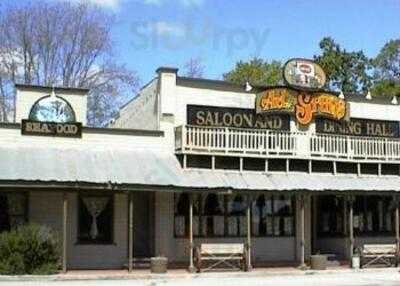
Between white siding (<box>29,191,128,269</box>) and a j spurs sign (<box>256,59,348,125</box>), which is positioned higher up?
a j spurs sign (<box>256,59,348,125</box>)

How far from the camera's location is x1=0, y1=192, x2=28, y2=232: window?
24.3 meters

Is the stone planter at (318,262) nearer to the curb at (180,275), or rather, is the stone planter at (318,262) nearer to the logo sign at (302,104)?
the curb at (180,275)

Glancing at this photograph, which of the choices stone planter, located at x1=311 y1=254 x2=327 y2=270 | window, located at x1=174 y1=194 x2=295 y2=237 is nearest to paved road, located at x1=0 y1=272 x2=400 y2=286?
stone planter, located at x1=311 y1=254 x2=327 y2=270

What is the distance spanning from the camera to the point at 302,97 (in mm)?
29156

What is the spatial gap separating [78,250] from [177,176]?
407 cm

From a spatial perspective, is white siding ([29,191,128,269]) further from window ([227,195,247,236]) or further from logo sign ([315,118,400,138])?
logo sign ([315,118,400,138])

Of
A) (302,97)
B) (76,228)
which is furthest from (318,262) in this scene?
(76,228)

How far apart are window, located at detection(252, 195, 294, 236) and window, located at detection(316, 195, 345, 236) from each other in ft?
6.46

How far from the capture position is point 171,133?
87.0 feet

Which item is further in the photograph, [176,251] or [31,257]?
[176,251]

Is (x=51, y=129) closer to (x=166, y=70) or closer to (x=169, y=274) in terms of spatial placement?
(x=166, y=70)

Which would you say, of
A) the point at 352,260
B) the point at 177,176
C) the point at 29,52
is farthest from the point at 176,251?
the point at 29,52

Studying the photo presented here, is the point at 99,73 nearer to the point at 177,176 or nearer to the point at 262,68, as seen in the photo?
the point at 262,68

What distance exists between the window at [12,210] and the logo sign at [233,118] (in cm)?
657
